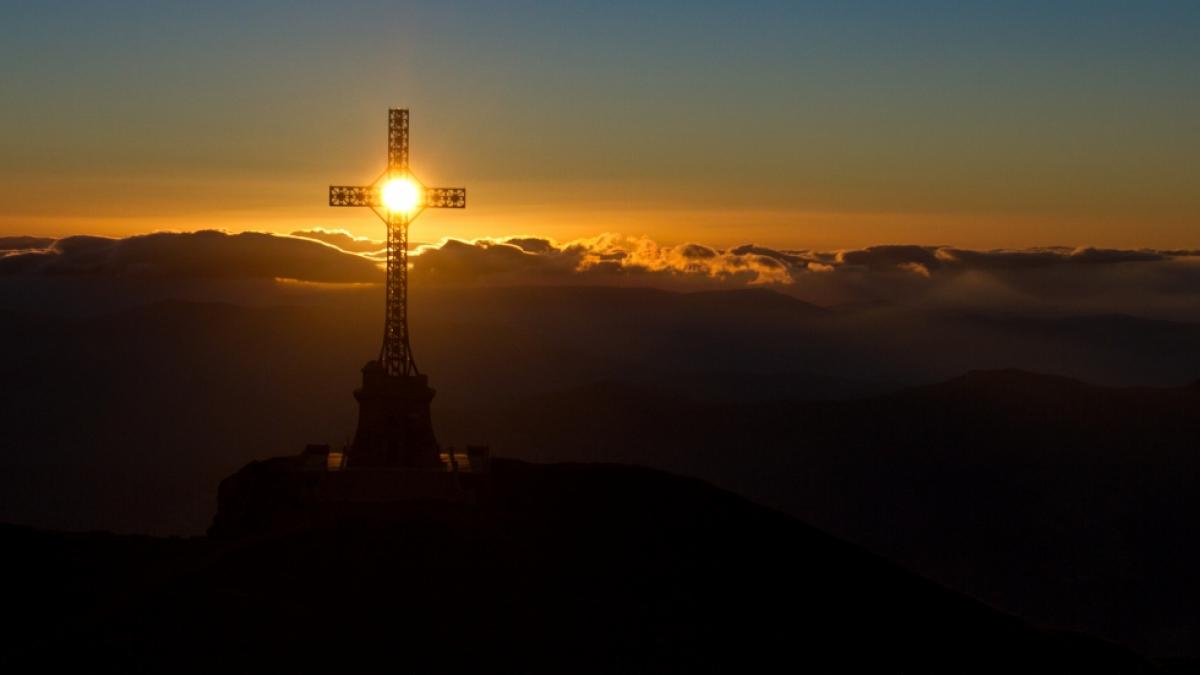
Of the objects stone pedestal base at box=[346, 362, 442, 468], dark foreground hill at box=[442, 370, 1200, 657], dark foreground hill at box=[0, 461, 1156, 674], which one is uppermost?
stone pedestal base at box=[346, 362, 442, 468]

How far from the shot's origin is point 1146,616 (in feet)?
483

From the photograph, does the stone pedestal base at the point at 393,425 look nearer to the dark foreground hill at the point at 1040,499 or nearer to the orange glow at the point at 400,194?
the orange glow at the point at 400,194

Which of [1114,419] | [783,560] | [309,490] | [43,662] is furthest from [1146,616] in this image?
[43,662]

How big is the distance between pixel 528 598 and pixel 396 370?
38.8 ft

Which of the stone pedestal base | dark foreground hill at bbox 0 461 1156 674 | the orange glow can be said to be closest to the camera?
dark foreground hill at bbox 0 461 1156 674

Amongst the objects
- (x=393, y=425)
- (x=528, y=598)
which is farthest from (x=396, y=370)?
(x=528, y=598)

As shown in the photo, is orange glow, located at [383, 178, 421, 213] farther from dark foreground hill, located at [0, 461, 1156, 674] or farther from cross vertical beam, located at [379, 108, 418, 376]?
dark foreground hill, located at [0, 461, 1156, 674]

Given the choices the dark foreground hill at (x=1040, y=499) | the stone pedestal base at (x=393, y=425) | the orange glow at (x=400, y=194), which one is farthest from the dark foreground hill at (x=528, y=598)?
the dark foreground hill at (x=1040, y=499)

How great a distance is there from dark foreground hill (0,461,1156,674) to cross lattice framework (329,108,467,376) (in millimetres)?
5661

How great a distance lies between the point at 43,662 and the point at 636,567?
61.1ft

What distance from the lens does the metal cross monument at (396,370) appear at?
50375 mm

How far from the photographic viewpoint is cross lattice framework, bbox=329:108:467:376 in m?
51.0

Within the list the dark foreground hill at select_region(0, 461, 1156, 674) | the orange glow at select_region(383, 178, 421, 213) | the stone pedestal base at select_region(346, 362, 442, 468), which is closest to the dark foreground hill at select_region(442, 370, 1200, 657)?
the dark foreground hill at select_region(0, 461, 1156, 674)

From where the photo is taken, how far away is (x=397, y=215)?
5134 centimetres
